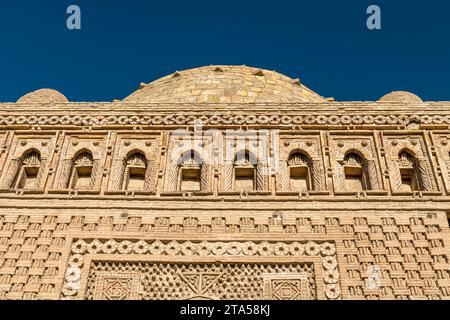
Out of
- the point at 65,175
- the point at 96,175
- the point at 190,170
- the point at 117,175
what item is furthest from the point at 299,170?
the point at 65,175

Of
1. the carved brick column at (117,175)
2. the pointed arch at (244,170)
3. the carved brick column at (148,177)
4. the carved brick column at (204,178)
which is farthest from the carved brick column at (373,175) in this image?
the carved brick column at (117,175)

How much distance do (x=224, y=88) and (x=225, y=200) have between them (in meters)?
3.87

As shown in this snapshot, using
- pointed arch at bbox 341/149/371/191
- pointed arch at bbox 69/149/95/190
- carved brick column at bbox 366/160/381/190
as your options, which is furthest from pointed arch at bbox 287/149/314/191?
pointed arch at bbox 69/149/95/190

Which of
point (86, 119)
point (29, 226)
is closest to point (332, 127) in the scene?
point (86, 119)

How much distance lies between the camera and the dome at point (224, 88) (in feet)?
34.8

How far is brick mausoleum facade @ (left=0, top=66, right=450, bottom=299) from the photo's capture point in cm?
674

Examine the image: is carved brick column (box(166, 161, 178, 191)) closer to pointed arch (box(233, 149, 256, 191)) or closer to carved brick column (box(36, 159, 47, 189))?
pointed arch (box(233, 149, 256, 191))

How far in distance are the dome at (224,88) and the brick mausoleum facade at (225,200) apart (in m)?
2.24

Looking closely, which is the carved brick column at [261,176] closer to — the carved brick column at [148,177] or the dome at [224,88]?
the carved brick column at [148,177]

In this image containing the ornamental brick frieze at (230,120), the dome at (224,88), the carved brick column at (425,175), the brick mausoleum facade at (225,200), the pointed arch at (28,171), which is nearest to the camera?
the brick mausoleum facade at (225,200)

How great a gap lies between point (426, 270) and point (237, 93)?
16.3 feet
